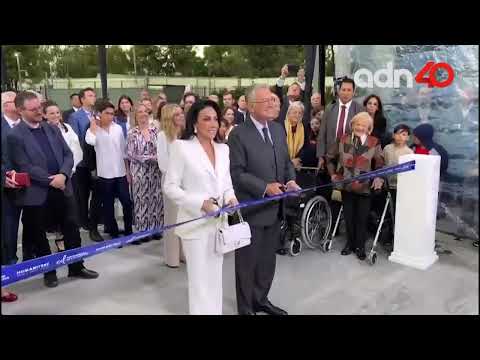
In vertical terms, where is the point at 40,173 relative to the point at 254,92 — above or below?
below

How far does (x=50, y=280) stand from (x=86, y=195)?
59.7 inches

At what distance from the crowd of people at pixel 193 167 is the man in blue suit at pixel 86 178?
0.04 ft

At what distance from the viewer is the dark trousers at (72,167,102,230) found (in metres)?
Result: 4.86

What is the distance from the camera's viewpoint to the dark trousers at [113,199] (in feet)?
15.2

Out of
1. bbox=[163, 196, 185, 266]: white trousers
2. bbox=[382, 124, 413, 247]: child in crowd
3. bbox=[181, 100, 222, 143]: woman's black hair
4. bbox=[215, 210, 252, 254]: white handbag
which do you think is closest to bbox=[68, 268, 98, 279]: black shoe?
bbox=[163, 196, 185, 266]: white trousers

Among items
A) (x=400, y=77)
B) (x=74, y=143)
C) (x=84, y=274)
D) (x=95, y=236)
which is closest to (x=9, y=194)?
(x=84, y=274)

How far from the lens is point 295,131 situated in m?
4.47

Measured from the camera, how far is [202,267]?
101 inches

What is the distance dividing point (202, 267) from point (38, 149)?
168cm

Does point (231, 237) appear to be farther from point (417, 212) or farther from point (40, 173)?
point (417, 212)

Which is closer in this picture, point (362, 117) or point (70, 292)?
point (70, 292)
